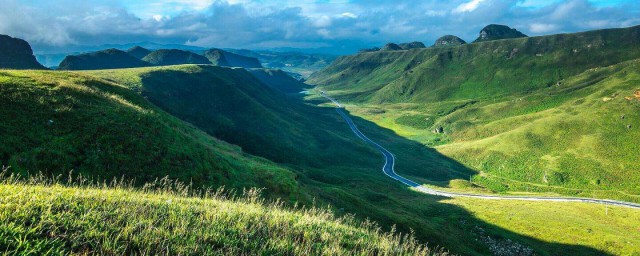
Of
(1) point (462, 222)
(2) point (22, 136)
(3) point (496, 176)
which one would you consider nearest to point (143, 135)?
(2) point (22, 136)

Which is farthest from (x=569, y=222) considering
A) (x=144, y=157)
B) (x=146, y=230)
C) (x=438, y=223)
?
(x=146, y=230)

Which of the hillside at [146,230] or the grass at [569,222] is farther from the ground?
the hillside at [146,230]

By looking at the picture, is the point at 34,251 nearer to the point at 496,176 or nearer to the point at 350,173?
the point at 350,173

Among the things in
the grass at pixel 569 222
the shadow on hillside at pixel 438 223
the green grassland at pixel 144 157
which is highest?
the green grassland at pixel 144 157

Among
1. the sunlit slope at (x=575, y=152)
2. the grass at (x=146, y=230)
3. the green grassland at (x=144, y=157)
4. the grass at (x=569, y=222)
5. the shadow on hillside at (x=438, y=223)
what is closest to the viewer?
the grass at (x=146, y=230)

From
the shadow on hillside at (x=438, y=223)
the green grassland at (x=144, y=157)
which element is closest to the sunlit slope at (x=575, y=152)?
the shadow on hillside at (x=438, y=223)

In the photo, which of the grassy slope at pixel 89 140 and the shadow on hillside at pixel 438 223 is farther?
the shadow on hillside at pixel 438 223

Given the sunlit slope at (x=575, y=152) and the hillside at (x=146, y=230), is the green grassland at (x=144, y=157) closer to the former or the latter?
the hillside at (x=146, y=230)

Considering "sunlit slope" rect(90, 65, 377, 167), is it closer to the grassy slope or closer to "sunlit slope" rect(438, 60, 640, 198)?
"sunlit slope" rect(438, 60, 640, 198)
